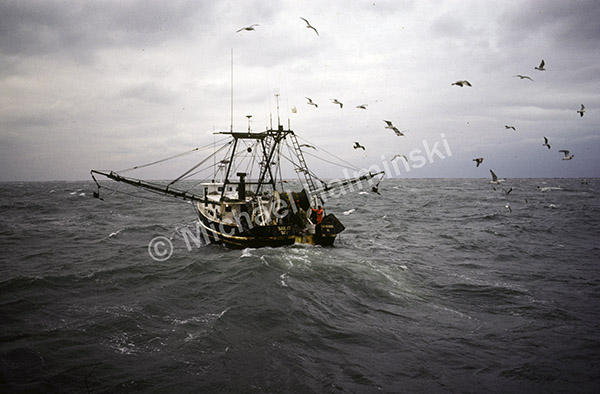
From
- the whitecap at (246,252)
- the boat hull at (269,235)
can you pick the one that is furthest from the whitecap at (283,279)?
the boat hull at (269,235)

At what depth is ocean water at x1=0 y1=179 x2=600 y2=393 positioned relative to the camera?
287 inches

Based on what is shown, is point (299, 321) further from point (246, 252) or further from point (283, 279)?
point (246, 252)

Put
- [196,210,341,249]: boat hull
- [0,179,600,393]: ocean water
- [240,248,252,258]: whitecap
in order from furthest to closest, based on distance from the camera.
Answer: [196,210,341,249]: boat hull, [240,248,252,258]: whitecap, [0,179,600,393]: ocean water

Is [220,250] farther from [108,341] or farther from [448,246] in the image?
[448,246]

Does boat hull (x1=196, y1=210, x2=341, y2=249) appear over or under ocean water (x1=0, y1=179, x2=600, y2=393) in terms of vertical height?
over

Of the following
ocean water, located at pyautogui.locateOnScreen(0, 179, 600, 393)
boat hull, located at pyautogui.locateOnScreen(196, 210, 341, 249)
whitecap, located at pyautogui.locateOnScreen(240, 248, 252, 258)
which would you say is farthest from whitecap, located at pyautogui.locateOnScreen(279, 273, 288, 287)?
boat hull, located at pyautogui.locateOnScreen(196, 210, 341, 249)

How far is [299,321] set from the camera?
404 inches

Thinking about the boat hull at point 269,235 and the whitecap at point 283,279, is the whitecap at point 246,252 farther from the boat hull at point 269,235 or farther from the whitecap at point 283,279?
the whitecap at point 283,279

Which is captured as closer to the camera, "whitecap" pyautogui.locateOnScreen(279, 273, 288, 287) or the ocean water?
the ocean water

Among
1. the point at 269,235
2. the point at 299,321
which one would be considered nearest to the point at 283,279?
the point at 299,321

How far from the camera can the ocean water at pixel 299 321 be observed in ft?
24.0

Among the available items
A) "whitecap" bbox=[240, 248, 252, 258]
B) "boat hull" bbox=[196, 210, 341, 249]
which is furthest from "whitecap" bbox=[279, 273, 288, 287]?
"boat hull" bbox=[196, 210, 341, 249]

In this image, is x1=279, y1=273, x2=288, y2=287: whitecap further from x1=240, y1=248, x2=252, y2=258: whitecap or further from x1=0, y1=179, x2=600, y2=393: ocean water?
x1=240, y1=248, x2=252, y2=258: whitecap

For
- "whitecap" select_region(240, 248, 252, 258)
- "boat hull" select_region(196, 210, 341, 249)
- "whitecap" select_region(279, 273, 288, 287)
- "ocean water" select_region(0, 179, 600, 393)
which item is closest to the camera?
"ocean water" select_region(0, 179, 600, 393)
